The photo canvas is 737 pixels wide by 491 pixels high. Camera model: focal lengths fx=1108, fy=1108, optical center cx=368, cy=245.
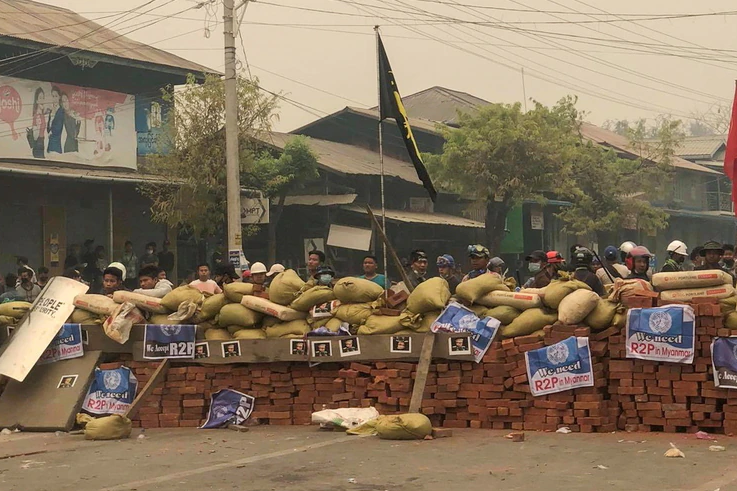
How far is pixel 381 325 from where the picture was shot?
32.8ft

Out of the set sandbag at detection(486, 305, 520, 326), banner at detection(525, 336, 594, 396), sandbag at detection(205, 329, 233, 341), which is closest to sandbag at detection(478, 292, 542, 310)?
sandbag at detection(486, 305, 520, 326)

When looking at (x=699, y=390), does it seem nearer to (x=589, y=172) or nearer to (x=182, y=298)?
(x=182, y=298)

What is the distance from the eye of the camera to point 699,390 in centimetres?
885

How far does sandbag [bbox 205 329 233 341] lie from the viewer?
10.6 metres

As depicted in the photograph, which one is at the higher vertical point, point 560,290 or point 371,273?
point 371,273

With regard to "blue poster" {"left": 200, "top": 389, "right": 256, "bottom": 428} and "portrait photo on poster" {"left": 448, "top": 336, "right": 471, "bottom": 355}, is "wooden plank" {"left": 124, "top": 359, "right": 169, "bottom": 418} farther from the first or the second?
"portrait photo on poster" {"left": 448, "top": 336, "right": 471, "bottom": 355}

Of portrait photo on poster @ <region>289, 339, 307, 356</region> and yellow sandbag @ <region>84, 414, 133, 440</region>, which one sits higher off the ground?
portrait photo on poster @ <region>289, 339, 307, 356</region>

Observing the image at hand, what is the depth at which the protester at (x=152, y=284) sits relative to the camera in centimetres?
1116

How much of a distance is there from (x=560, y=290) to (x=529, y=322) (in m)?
0.39

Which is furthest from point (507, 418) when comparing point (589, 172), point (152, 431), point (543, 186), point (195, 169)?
point (589, 172)

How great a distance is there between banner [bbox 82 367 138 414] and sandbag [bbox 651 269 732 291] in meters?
5.07

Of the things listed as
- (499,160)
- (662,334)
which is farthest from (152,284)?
(499,160)

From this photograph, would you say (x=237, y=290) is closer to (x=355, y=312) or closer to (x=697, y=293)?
(x=355, y=312)

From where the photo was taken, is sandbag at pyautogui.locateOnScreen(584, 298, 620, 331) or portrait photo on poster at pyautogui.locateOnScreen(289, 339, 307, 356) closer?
sandbag at pyautogui.locateOnScreen(584, 298, 620, 331)
